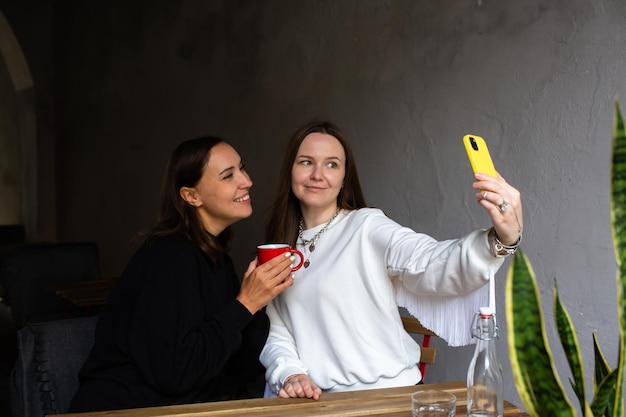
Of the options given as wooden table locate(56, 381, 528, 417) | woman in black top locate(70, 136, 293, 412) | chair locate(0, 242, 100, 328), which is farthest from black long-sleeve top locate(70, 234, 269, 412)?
chair locate(0, 242, 100, 328)

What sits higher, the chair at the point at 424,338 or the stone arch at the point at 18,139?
the stone arch at the point at 18,139

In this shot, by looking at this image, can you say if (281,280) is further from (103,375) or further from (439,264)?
(103,375)

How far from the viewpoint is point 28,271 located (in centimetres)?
401

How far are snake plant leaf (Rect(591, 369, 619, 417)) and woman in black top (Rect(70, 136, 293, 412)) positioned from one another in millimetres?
1072

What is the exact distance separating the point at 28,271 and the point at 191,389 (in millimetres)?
2481

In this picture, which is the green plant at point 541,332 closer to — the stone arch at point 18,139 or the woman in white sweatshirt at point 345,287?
the woman in white sweatshirt at point 345,287

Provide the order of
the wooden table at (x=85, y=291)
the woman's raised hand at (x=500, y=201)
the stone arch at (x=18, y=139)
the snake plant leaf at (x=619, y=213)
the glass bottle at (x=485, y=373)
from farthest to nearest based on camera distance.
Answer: the stone arch at (x=18, y=139)
the wooden table at (x=85, y=291)
the woman's raised hand at (x=500, y=201)
the glass bottle at (x=485, y=373)
the snake plant leaf at (x=619, y=213)

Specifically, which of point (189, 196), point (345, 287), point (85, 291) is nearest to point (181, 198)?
point (189, 196)

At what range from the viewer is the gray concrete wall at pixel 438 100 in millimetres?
2150

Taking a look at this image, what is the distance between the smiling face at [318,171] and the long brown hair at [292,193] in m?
0.03

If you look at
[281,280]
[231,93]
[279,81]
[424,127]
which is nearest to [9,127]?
[231,93]

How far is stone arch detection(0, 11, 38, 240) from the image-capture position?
846 centimetres

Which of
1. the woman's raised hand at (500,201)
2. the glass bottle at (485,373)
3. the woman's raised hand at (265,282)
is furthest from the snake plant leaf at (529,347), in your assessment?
the woman's raised hand at (265,282)

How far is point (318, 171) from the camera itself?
2.09 meters
